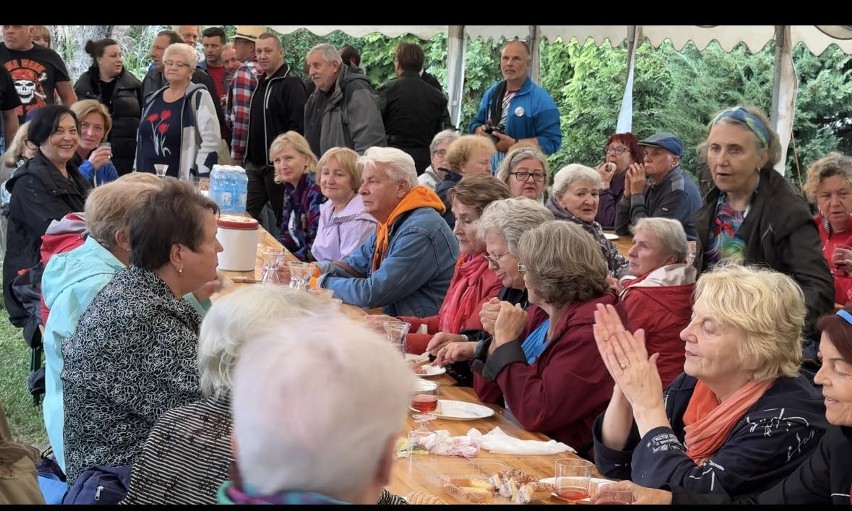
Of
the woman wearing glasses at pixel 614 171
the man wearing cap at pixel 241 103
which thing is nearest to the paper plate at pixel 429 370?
the woman wearing glasses at pixel 614 171

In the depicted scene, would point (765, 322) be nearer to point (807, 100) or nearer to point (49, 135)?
point (49, 135)

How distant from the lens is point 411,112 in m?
8.56

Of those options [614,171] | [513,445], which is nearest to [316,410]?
[513,445]

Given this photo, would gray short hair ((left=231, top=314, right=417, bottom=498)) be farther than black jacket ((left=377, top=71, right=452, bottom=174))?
No

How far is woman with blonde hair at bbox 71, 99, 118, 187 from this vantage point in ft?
21.8

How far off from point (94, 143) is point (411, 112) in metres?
2.82

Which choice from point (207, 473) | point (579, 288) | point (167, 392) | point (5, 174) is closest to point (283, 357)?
point (207, 473)

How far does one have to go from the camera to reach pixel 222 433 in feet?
6.46

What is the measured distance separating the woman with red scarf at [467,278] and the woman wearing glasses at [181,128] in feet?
13.5

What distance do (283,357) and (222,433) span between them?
3.16 feet

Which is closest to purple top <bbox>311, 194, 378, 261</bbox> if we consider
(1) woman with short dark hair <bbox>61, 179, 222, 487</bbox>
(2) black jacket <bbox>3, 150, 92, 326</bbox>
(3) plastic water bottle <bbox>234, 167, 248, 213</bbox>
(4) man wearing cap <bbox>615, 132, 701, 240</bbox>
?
(2) black jacket <bbox>3, 150, 92, 326</bbox>

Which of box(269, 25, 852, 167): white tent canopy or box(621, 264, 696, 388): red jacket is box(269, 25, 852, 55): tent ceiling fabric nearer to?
box(269, 25, 852, 167): white tent canopy

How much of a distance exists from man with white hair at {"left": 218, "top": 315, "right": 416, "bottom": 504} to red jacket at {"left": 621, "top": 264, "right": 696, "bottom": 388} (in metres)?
2.83

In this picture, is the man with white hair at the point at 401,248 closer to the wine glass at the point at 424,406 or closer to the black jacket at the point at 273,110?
the wine glass at the point at 424,406
